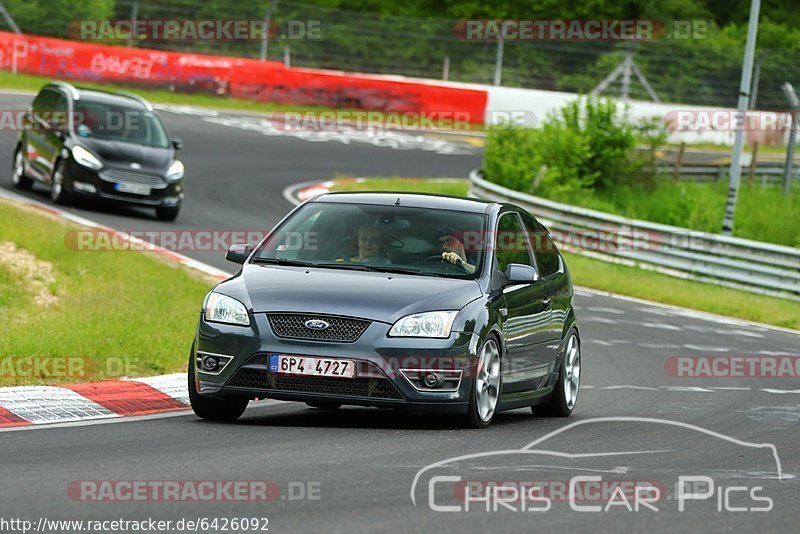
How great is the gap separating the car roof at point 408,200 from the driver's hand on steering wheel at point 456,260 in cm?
51

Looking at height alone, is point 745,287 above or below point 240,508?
below

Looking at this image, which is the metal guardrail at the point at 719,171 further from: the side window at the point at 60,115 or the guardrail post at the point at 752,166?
the side window at the point at 60,115

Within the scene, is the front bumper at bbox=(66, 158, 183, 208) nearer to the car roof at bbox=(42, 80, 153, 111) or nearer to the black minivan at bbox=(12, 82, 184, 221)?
the black minivan at bbox=(12, 82, 184, 221)

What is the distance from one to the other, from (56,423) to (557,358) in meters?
3.97

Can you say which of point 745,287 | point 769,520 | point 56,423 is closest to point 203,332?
point 56,423

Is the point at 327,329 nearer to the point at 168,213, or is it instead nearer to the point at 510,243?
the point at 510,243

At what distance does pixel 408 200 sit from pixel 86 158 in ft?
45.6

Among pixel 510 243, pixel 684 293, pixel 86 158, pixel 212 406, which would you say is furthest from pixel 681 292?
pixel 212 406

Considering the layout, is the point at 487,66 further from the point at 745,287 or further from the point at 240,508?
the point at 240,508

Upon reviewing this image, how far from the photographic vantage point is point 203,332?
9.73 metres

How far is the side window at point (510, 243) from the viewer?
35.5ft

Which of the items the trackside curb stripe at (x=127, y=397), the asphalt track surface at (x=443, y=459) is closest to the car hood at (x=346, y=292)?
the asphalt track surface at (x=443, y=459)

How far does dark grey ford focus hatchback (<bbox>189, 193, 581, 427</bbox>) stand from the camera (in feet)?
30.8

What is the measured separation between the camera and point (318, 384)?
938cm
